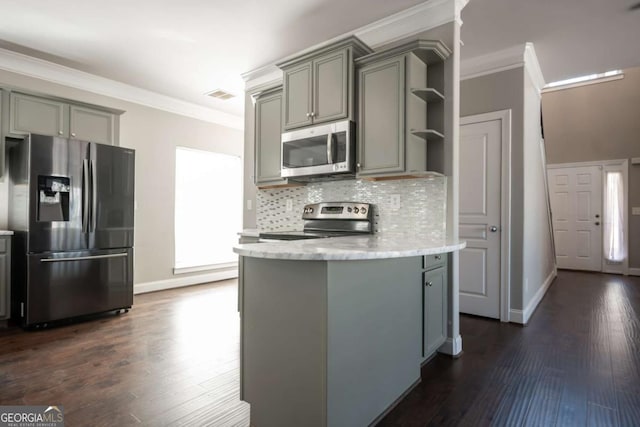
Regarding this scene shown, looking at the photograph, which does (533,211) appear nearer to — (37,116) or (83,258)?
(83,258)

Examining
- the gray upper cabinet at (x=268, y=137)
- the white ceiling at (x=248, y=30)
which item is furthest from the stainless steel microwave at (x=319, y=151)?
the white ceiling at (x=248, y=30)

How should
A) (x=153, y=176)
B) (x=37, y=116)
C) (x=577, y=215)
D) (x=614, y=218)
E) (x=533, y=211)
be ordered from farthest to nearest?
1. (x=577, y=215)
2. (x=614, y=218)
3. (x=153, y=176)
4. (x=533, y=211)
5. (x=37, y=116)

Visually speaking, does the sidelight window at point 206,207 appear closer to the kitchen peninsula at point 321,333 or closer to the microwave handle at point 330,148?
the microwave handle at point 330,148

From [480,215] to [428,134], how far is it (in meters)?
1.48

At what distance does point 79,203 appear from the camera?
3379mm

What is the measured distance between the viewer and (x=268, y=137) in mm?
3527

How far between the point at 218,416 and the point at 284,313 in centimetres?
77

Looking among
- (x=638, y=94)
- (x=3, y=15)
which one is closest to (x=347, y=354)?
(x=3, y=15)

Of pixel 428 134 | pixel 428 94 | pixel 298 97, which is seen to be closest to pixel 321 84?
pixel 298 97

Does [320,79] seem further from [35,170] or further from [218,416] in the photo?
[35,170]

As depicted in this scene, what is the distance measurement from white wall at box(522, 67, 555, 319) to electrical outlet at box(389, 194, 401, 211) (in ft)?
4.85

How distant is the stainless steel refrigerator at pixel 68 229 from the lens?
3.14 m

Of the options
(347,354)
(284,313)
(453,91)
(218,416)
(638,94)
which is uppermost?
(638,94)

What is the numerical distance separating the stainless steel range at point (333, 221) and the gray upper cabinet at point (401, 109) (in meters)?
0.42
